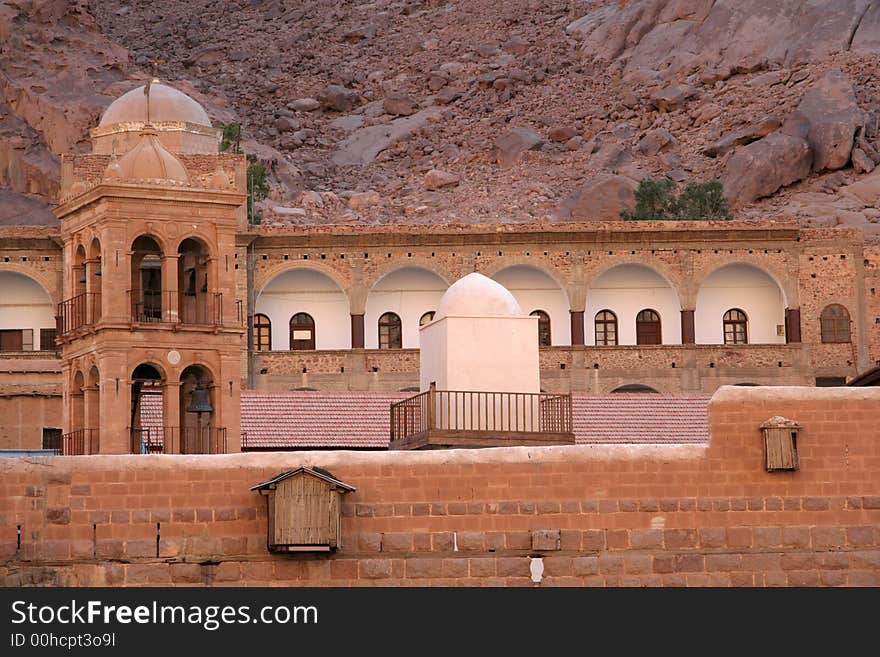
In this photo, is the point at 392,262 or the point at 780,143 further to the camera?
the point at 780,143

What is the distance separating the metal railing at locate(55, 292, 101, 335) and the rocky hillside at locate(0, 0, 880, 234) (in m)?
38.3

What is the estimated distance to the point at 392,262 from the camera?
4919 cm

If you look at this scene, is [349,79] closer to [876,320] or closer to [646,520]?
[876,320]

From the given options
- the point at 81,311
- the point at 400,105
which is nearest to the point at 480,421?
the point at 81,311

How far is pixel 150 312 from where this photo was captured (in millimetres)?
26031

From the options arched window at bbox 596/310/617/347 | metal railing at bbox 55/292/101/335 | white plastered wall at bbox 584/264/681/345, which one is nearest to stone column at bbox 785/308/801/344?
white plastered wall at bbox 584/264/681/345

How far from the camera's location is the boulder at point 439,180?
74688mm

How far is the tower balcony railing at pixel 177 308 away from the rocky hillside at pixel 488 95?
38185mm

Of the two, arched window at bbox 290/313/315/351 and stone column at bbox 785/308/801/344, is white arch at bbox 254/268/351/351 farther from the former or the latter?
stone column at bbox 785/308/801/344

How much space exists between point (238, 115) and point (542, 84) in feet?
41.0

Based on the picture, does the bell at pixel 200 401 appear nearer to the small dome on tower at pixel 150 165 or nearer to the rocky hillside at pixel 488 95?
the small dome on tower at pixel 150 165
